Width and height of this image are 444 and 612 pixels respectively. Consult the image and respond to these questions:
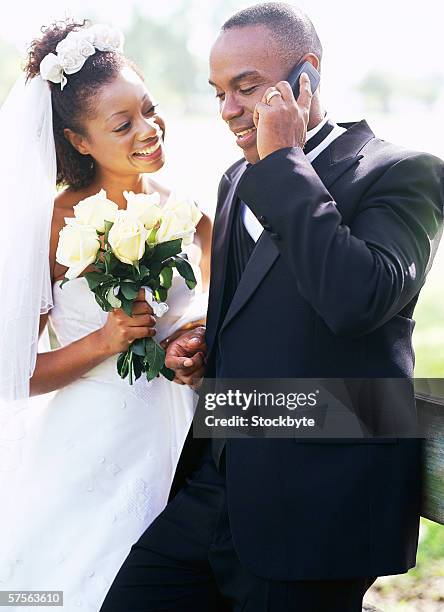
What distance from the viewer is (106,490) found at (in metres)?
3.65

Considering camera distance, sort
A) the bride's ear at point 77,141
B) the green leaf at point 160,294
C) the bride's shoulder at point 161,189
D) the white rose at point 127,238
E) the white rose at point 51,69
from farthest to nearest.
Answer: the bride's shoulder at point 161,189
the bride's ear at point 77,141
the white rose at point 51,69
the green leaf at point 160,294
the white rose at point 127,238

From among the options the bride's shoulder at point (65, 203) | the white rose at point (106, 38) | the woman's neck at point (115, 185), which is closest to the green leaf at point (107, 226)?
the bride's shoulder at point (65, 203)

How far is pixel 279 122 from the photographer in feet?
9.18

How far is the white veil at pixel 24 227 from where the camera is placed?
11.9ft

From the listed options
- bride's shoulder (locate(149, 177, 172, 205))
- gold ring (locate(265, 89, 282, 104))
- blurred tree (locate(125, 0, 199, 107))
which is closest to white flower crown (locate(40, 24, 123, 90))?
bride's shoulder (locate(149, 177, 172, 205))

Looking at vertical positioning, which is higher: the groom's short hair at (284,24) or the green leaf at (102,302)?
the groom's short hair at (284,24)

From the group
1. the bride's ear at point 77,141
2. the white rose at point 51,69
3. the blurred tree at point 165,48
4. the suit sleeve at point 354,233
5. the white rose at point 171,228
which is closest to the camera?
the suit sleeve at point 354,233

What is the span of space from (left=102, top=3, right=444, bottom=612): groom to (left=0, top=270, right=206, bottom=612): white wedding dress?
1.38ft

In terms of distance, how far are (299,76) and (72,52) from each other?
1113 mm

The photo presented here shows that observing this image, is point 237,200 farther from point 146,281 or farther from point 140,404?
point 140,404

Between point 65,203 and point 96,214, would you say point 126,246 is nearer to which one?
point 96,214

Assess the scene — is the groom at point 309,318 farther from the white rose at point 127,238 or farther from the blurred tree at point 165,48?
the blurred tree at point 165,48

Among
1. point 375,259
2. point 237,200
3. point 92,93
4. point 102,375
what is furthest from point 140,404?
point 375,259

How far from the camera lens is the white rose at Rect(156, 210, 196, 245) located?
3277 millimetres
